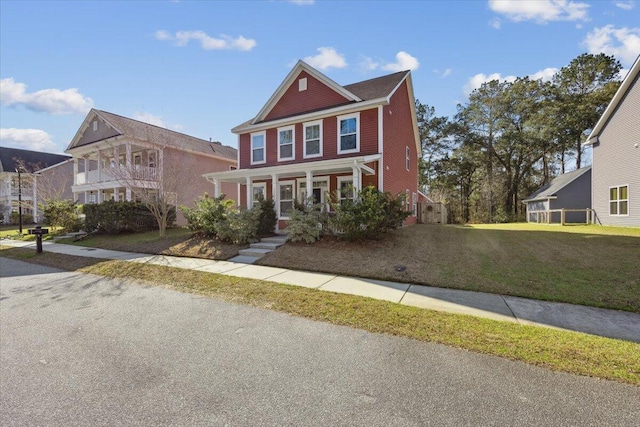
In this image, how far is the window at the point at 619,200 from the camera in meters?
14.2

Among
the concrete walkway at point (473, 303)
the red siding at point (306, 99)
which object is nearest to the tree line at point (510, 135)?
the red siding at point (306, 99)

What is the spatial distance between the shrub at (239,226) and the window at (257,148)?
18.1 ft

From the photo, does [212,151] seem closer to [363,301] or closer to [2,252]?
[2,252]

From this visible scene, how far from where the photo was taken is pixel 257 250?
9945mm

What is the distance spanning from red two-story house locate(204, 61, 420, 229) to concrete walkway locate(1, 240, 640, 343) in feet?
17.9

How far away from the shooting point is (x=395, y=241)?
9.92 meters

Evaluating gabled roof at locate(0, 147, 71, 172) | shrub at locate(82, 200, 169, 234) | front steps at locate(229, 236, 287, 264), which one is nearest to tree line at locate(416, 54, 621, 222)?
front steps at locate(229, 236, 287, 264)

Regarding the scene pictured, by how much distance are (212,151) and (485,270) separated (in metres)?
22.1

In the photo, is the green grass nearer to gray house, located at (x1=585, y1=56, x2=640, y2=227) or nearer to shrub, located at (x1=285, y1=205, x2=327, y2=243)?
shrub, located at (x1=285, y1=205, x2=327, y2=243)

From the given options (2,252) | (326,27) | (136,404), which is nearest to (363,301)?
(136,404)

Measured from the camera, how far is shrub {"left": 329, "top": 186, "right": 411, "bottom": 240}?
927cm


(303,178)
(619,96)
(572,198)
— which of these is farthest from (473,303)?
(572,198)

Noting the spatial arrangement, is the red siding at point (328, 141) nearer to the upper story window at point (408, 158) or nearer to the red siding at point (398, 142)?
the red siding at point (398, 142)

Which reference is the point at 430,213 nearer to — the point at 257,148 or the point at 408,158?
the point at 408,158
